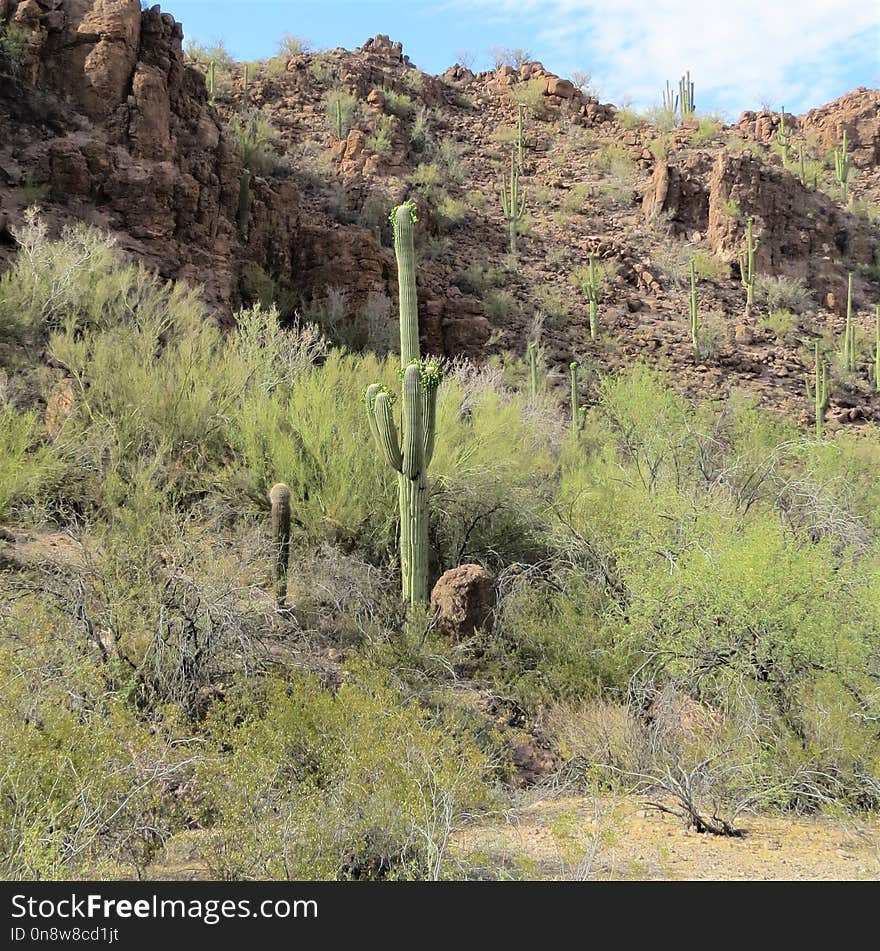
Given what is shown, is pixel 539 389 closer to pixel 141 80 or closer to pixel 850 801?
pixel 141 80

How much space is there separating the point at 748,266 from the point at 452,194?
11.0 metres

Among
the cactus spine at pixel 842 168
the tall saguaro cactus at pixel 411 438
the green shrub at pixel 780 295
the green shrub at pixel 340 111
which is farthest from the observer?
the cactus spine at pixel 842 168

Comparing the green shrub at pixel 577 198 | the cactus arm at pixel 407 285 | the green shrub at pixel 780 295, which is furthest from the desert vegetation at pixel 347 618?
the green shrub at pixel 577 198

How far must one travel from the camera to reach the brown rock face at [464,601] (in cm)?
966

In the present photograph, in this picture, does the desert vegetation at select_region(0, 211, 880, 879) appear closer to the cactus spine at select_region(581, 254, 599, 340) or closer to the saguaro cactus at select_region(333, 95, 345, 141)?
the cactus spine at select_region(581, 254, 599, 340)

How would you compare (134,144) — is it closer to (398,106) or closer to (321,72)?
(321,72)

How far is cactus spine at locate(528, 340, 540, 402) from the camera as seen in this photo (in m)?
19.5

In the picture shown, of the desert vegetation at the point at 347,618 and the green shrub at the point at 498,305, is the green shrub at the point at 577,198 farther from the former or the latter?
the desert vegetation at the point at 347,618

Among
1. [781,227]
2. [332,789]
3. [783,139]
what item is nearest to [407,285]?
[332,789]

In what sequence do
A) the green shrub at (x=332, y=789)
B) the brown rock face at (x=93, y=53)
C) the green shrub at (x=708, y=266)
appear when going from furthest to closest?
1. the green shrub at (x=708, y=266)
2. the brown rock face at (x=93, y=53)
3. the green shrub at (x=332, y=789)

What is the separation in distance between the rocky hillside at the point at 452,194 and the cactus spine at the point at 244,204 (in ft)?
0.17

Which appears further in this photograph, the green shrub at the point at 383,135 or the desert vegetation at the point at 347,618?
the green shrub at the point at 383,135

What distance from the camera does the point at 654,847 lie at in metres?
5.65

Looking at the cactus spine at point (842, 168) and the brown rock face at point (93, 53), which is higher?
the cactus spine at point (842, 168)
